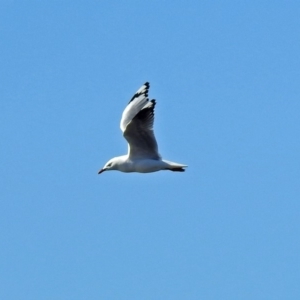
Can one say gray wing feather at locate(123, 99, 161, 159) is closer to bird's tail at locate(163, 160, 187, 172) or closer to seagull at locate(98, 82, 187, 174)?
seagull at locate(98, 82, 187, 174)

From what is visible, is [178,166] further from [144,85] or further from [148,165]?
[144,85]

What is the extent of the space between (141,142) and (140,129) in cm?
32

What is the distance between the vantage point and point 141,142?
20094 mm

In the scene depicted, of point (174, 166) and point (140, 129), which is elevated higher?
point (140, 129)

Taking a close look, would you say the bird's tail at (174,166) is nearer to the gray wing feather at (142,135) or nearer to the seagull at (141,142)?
the seagull at (141,142)

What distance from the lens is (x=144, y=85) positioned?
69.8ft

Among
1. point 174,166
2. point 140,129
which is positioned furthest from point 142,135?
point 174,166

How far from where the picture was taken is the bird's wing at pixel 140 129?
65.2ft

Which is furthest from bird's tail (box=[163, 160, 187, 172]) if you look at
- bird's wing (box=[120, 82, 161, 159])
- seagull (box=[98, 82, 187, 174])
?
bird's wing (box=[120, 82, 161, 159])

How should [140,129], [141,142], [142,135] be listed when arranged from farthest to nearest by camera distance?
1. [141,142]
2. [142,135]
3. [140,129]

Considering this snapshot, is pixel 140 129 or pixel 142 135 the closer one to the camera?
pixel 140 129

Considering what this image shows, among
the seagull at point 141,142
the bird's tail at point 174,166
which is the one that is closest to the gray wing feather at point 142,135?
the seagull at point 141,142

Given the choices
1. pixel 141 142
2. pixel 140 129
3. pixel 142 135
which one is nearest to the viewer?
pixel 140 129

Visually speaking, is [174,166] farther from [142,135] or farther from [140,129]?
[140,129]
